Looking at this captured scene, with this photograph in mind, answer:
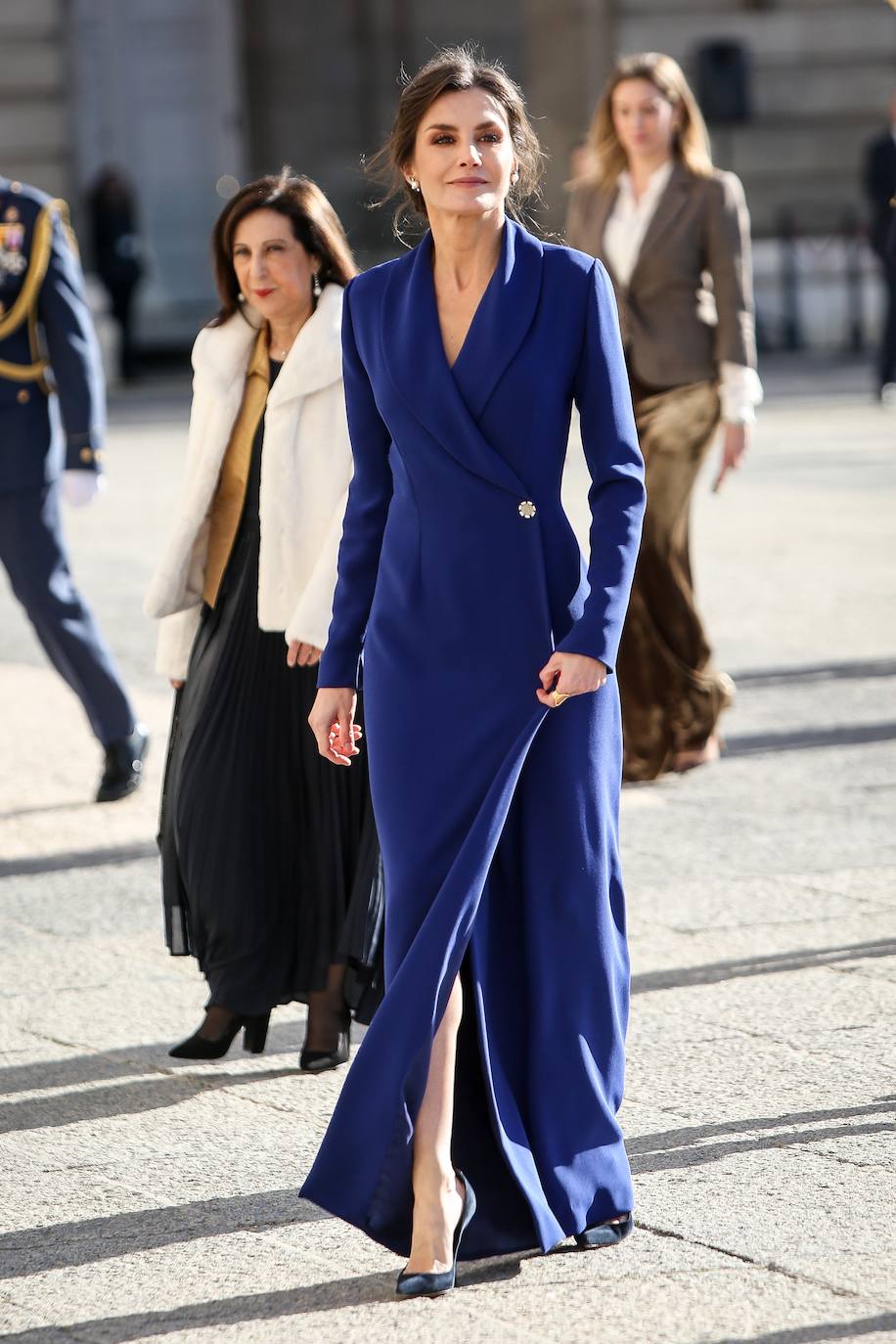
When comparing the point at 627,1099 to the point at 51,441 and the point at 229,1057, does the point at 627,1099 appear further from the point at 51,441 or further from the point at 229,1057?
the point at 51,441

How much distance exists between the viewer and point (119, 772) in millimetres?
7145

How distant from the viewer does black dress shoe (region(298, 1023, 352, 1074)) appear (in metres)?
4.66

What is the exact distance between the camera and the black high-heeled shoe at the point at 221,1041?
4.74 metres

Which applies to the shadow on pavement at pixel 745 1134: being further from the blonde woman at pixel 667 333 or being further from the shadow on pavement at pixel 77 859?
the blonde woman at pixel 667 333

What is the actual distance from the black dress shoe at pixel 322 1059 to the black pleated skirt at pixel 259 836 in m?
0.10

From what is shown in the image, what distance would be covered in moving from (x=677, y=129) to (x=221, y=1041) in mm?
3460

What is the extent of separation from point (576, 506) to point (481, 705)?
31.4ft

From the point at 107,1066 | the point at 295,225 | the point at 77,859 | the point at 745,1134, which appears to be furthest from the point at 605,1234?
the point at 77,859

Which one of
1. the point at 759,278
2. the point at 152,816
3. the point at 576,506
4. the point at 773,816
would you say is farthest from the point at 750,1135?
the point at 759,278

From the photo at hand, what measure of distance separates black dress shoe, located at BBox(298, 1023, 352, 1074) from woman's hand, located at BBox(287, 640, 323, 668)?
0.73m

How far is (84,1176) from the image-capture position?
412 centimetres

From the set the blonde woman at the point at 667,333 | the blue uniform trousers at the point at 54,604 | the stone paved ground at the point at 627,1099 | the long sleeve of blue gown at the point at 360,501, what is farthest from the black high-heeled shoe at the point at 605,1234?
the blue uniform trousers at the point at 54,604

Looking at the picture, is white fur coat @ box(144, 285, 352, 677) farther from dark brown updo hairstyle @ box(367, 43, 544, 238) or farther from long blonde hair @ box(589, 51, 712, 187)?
long blonde hair @ box(589, 51, 712, 187)

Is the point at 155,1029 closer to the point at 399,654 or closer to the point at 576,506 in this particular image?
the point at 399,654
